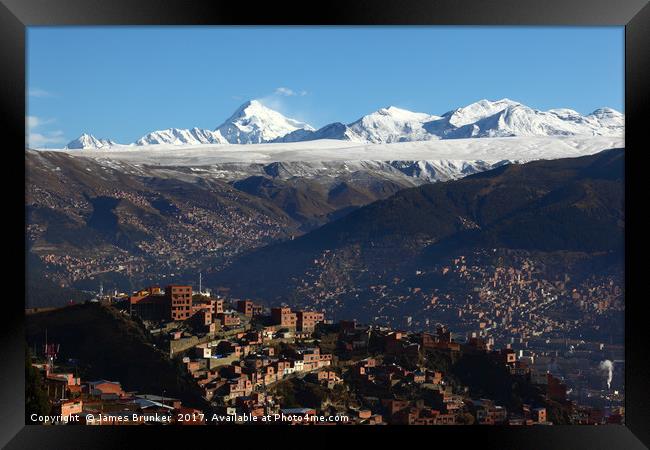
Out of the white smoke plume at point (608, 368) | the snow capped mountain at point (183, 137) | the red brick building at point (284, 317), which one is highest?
the snow capped mountain at point (183, 137)

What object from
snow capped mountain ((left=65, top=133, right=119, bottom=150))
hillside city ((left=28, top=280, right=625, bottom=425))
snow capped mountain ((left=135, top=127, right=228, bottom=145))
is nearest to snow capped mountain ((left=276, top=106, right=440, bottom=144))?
snow capped mountain ((left=135, top=127, right=228, bottom=145))

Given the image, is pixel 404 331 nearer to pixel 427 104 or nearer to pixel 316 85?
pixel 316 85

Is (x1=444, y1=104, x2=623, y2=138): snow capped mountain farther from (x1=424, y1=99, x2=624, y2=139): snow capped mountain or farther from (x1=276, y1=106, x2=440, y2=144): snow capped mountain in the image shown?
(x1=276, y1=106, x2=440, y2=144): snow capped mountain

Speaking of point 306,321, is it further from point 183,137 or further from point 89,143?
point 183,137

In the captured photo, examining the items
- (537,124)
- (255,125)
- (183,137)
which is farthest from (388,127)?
(183,137)

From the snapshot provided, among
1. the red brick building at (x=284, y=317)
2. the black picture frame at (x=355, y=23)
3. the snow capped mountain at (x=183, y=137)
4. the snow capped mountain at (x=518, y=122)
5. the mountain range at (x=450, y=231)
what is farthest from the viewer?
the snow capped mountain at (x=183, y=137)

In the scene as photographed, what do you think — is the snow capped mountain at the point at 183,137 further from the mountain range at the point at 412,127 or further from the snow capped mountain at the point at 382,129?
the snow capped mountain at the point at 382,129

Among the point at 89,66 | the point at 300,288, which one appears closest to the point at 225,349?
the point at 300,288

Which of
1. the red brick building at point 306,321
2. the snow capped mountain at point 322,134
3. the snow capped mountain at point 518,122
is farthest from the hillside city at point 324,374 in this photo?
the snow capped mountain at point 322,134

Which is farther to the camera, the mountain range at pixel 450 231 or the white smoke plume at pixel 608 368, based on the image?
the mountain range at pixel 450 231
